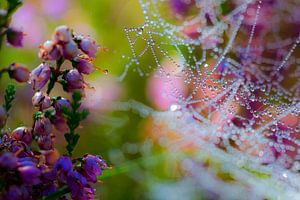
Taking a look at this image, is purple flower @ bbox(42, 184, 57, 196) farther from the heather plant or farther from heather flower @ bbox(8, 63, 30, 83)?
heather flower @ bbox(8, 63, 30, 83)

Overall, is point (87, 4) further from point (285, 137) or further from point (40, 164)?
point (40, 164)

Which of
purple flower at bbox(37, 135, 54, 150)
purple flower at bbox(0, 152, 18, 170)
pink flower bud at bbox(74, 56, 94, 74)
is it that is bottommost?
purple flower at bbox(0, 152, 18, 170)

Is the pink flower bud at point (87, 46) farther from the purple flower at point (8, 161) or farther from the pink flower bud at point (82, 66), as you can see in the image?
the purple flower at point (8, 161)

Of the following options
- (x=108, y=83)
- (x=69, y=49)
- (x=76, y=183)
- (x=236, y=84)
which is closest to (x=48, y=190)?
(x=76, y=183)

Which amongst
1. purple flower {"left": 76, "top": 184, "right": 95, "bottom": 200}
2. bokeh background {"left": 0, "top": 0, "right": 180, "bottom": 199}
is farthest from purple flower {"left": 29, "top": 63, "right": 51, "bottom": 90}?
bokeh background {"left": 0, "top": 0, "right": 180, "bottom": 199}

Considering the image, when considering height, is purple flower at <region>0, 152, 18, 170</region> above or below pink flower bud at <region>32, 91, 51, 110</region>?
below

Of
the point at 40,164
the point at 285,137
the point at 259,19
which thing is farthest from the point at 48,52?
the point at 259,19

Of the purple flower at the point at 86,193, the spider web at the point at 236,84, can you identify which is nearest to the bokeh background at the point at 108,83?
the spider web at the point at 236,84

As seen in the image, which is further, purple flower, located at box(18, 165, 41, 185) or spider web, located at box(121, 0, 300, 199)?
spider web, located at box(121, 0, 300, 199)
